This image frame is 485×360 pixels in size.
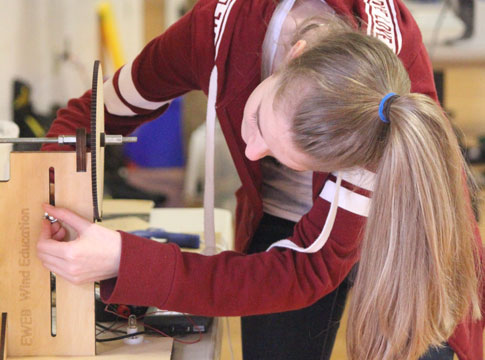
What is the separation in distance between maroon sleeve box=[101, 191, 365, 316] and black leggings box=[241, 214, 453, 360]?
0.70 ft

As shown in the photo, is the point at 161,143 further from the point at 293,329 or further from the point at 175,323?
the point at 175,323

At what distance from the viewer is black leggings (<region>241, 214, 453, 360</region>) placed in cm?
118

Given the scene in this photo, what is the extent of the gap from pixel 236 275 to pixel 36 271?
271 mm

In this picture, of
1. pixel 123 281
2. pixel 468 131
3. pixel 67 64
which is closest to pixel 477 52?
pixel 468 131

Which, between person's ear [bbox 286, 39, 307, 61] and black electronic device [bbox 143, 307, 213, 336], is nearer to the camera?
person's ear [bbox 286, 39, 307, 61]

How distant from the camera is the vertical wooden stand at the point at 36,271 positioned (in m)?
0.88

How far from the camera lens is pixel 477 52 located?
134 inches

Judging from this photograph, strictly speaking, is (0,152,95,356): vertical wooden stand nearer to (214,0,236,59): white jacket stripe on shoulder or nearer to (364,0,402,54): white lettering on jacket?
(214,0,236,59): white jacket stripe on shoulder

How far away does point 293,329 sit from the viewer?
1177mm

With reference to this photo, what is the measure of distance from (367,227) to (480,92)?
14.5 feet

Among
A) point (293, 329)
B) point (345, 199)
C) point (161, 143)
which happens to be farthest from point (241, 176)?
point (161, 143)

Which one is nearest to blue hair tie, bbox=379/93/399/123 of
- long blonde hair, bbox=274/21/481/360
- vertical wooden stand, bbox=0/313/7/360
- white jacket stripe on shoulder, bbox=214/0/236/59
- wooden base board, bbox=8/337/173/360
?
long blonde hair, bbox=274/21/481/360

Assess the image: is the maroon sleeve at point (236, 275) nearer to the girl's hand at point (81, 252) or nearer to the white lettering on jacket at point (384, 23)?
the girl's hand at point (81, 252)

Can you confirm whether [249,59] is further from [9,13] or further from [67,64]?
[67,64]
